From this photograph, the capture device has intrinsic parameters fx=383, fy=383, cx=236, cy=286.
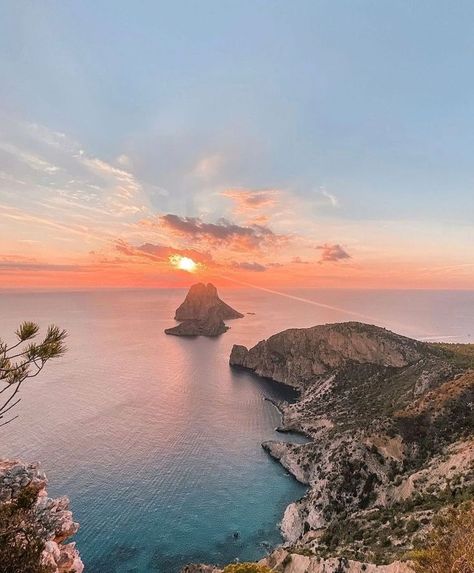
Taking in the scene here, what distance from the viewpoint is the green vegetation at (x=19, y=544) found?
1306 centimetres

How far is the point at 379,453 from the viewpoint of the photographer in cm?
6266

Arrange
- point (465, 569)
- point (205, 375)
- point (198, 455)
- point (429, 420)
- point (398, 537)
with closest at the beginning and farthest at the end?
point (465, 569), point (398, 537), point (429, 420), point (198, 455), point (205, 375)

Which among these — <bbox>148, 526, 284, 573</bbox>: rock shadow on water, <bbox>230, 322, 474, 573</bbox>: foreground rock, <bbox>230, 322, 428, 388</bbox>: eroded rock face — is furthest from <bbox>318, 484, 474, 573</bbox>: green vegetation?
<bbox>230, 322, 428, 388</bbox>: eroded rock face

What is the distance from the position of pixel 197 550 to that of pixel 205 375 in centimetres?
9504

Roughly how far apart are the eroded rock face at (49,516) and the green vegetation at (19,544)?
2.76ft

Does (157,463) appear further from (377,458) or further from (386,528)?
(386,528)

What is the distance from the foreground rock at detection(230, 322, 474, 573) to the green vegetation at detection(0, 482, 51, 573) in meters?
26.5

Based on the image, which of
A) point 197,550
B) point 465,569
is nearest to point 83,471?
point 197,550

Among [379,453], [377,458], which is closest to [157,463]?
[377,458]

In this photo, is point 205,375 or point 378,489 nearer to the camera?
point 378,489

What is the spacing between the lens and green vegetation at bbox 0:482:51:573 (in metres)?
13.1

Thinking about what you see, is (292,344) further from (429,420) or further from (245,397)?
(429,420)

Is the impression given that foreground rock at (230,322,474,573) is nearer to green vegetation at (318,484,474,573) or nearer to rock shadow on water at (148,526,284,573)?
green vegetation at (318,484,474,573)

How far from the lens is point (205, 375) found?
492 ft
